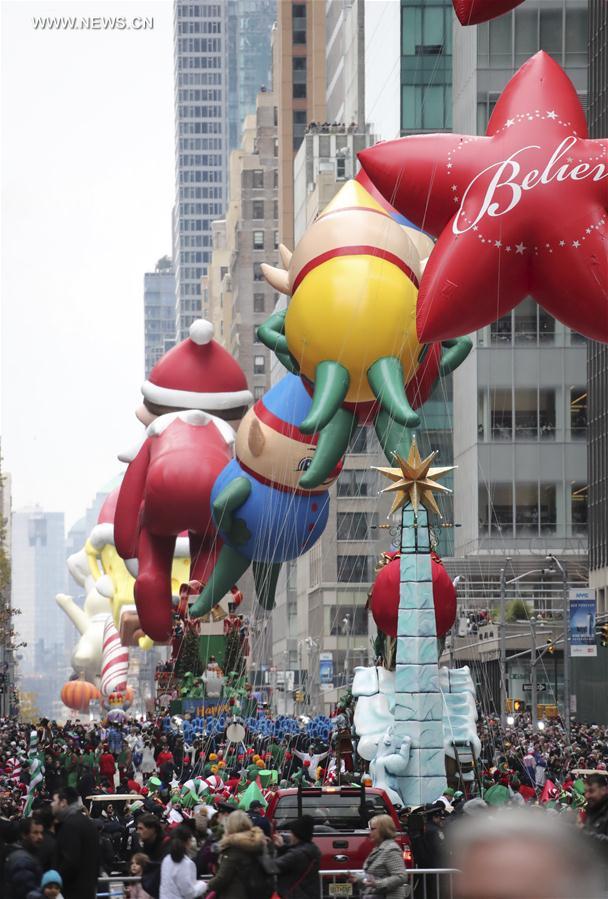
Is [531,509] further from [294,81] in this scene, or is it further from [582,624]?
[294,81]

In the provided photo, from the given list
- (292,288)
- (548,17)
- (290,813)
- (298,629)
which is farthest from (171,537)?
(298,629)

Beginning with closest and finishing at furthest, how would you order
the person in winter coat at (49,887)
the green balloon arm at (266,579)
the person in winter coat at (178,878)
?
the person in winter coat at (49,887)
the person in winter coat at (178,878)
the green balloon arm at (266,579)

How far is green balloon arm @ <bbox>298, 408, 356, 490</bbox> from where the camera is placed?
A: 2234cm

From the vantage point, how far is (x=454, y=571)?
2506 inches

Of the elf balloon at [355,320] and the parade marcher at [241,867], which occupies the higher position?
the elf balloon at [355,320]

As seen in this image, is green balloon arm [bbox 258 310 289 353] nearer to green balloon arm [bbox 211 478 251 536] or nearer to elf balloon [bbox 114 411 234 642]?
green balloon arm [bbox 211 478 251 536]

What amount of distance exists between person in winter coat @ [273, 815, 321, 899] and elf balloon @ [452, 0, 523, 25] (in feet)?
20.8

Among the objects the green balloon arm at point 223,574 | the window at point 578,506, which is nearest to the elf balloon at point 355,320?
the green balloon arm at point 223,574

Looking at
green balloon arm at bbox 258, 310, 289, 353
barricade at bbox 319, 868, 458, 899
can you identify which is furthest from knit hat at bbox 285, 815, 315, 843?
green balloon arm at bbox 258, 310, 289, 353

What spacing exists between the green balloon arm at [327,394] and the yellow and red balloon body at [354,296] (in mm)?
109

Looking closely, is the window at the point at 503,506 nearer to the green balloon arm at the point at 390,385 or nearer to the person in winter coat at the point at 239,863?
the green balloon arm at the point at 390,385

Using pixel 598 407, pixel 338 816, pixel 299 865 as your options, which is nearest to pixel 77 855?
pixel 299 865

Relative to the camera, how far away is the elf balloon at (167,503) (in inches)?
1328

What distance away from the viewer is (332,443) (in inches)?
883
